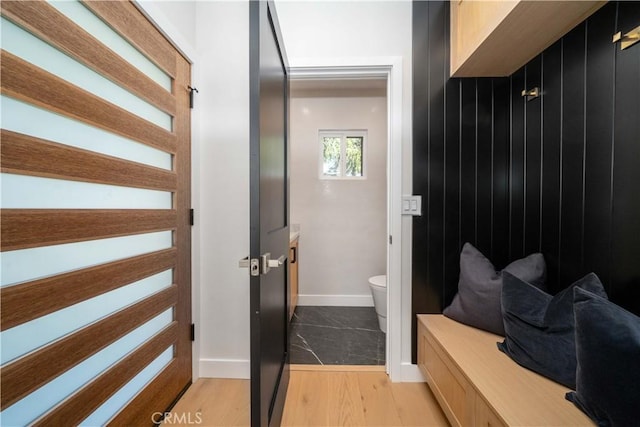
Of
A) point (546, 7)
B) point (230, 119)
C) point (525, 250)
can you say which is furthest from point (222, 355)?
point (546, 7)

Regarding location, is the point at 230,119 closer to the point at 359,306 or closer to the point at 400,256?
the point at 400,256

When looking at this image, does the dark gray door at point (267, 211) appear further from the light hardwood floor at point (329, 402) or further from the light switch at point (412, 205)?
the light switch at point (412, 205)

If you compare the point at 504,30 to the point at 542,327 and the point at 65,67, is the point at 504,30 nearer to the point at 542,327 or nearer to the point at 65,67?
the point at 542,327

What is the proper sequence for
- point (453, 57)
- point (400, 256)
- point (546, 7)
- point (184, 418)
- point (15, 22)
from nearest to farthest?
1. point (15, 22)
2. point (546, 7)
3. point (184, 418)
4. point (453, 57)
5. point (400, 256)

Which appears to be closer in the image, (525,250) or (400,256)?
(525,250)

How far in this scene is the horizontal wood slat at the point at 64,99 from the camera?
0.69m

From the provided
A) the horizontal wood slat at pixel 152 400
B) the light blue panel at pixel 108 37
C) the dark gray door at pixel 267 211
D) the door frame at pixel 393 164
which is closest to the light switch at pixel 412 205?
the door frame at pixel 393 164

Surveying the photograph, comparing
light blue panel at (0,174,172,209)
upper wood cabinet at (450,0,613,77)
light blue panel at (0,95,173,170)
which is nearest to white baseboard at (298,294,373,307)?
light blue panel at (0,174,172,209)

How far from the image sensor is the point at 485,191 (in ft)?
5.09

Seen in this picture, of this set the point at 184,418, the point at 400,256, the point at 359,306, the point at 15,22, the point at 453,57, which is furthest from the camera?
the point at 359,306

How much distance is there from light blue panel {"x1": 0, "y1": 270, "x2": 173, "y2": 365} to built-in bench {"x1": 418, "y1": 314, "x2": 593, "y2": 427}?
147 cm

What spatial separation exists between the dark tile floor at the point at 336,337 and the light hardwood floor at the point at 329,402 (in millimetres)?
175

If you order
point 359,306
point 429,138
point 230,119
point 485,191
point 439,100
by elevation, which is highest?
point 439,100

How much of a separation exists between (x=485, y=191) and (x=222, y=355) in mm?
2009
